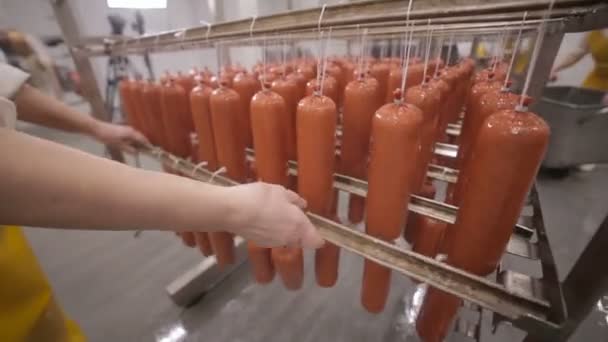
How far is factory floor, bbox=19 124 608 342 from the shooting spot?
1221 mm

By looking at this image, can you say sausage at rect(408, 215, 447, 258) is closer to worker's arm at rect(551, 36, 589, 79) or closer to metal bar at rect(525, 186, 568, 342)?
metal bar at rect(525, 186, 568, 342)

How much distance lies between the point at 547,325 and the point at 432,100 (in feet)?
1.46

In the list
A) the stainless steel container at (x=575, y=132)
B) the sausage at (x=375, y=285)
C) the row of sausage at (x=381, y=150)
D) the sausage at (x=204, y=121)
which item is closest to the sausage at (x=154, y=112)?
the row of sausage at (x=381, y=150)

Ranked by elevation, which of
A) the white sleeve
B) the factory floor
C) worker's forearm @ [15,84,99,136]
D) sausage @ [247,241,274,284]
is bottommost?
the factory floor

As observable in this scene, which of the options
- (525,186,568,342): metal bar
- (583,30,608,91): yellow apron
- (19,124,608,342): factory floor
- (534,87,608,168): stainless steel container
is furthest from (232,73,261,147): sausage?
(583,30,608,91): yellow apron

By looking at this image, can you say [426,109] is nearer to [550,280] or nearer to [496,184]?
[496,184]

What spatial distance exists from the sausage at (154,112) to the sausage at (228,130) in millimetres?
460

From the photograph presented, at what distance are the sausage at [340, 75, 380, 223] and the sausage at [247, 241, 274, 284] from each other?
1.17 ft

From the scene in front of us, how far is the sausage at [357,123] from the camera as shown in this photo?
64 cm

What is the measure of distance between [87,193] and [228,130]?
49cm

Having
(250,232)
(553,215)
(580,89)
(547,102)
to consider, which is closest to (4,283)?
(250,232)

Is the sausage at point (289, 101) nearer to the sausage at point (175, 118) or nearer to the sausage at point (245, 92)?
the sausage at point (245, 92)

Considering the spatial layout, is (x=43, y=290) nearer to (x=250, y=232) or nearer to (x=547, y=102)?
(x=250, y=232)

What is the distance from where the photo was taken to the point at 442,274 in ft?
1.66
